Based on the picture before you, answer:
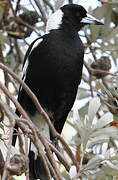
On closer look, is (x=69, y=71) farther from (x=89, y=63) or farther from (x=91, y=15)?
(x=91, y=15)

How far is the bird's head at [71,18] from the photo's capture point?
2553 millimetres

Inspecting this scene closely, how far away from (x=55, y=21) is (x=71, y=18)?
164 millimetres

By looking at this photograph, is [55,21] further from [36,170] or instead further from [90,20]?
[36,170]

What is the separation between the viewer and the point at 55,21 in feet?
8.48

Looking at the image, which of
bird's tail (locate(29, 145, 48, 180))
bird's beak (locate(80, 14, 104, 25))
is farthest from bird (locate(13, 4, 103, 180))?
bird's tail (locate(29, 145, 48, 180))

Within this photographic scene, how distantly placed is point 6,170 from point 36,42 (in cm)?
131

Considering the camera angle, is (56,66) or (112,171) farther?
(56,66)

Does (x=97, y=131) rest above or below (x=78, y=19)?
below

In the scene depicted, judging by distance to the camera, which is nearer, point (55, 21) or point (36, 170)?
point (36, 170)

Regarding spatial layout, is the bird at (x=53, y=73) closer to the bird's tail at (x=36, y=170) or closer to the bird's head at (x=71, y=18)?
the bird's head at (x=71, y=18)

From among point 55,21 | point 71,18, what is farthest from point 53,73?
point 71,18

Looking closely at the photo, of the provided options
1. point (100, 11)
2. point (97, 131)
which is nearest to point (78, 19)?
point (100, 11)

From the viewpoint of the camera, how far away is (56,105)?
8.06 ft

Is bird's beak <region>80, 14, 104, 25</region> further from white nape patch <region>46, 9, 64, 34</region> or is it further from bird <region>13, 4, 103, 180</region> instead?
white nape patch <region>46, 9, 64, 34</region>
